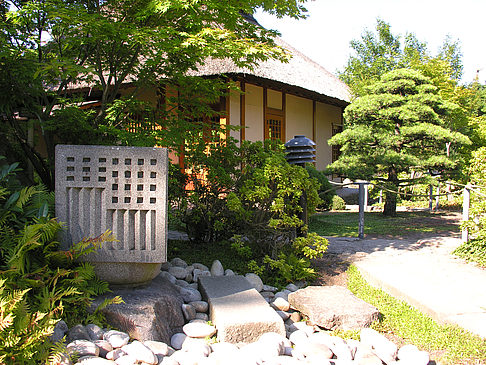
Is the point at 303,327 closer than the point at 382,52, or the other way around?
the point at 303,327

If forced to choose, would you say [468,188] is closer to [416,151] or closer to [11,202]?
[416,151]

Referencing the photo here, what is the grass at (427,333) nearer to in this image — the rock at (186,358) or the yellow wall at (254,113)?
the rock at (186,358)

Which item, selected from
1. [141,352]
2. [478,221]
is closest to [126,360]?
[141,352]

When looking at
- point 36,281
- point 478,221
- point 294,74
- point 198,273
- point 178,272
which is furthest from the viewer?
point 294,74

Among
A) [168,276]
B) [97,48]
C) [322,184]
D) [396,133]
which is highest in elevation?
[97,48]

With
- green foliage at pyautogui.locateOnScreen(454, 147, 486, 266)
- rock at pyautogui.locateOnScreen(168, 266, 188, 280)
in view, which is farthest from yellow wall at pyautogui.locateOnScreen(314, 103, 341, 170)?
rock at pyautogui.locateOnScreen(168, 266, 188, 280)

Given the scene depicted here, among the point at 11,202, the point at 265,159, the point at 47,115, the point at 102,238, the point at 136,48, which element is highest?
the point at 136,48

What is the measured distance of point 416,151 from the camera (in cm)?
1091

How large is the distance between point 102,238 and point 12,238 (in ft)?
2.17

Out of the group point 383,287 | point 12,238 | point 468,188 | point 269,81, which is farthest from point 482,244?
point 269,81

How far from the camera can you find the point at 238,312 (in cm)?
343

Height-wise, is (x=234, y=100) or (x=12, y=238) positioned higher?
(x=234, y=100)

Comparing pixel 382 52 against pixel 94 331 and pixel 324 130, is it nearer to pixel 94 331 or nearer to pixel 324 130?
pixel 324 130

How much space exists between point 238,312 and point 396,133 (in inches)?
343
